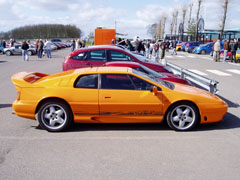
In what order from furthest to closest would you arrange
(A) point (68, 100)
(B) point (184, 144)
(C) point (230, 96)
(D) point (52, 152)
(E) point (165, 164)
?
(C) point (230, 96) < (A) point (68, 100) < (B) point (184, 144) < (D) point (52, 152) < (E) point (165, 164)

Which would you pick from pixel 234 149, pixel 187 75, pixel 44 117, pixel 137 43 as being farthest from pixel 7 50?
pixel 234 149

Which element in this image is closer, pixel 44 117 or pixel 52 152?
pixel 52 152

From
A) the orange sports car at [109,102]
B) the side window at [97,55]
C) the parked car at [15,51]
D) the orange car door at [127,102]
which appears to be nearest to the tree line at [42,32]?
the parked car at [15,51]

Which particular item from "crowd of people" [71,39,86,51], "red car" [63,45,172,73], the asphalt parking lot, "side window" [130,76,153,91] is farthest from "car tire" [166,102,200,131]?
"crowd of people" [71,39,86,51]

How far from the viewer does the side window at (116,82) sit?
229 inches

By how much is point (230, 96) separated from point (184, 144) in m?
5.14

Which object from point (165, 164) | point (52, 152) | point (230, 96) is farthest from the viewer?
point (230, 96)

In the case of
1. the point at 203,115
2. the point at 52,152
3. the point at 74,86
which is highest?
the point at 74,86

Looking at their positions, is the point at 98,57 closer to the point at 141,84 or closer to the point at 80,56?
the point at 80,56

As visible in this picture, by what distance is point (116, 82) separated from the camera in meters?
5.84

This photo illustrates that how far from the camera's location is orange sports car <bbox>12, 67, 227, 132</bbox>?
5727 mm

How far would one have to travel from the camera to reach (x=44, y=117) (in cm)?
579

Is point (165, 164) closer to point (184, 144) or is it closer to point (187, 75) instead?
point (184, 144)

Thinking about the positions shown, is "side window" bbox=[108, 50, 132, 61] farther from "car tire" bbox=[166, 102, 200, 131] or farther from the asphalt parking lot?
"car tire" bbox=[166, 102, 200, 131]
